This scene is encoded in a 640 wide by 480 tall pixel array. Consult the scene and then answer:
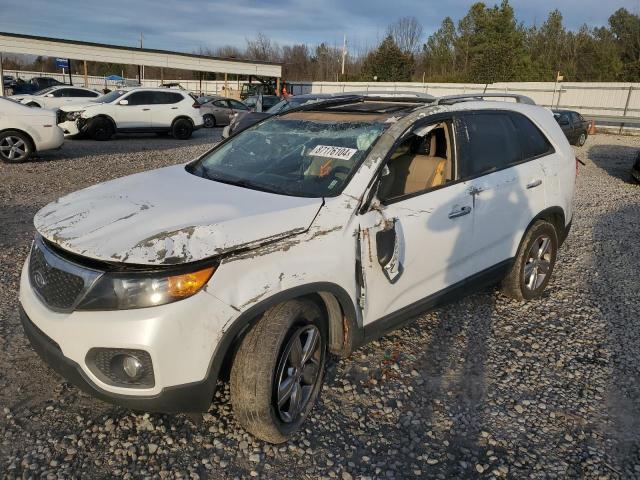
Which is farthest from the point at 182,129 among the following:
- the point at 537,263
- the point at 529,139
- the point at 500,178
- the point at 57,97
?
the point at 500,178

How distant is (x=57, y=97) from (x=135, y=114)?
4.72 meters

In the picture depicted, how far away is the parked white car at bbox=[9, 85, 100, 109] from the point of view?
17.4 metres

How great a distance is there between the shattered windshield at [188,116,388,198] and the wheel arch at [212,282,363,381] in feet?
1.88

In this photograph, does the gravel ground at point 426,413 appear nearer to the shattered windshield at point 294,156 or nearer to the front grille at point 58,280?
the front grille at point 58,280

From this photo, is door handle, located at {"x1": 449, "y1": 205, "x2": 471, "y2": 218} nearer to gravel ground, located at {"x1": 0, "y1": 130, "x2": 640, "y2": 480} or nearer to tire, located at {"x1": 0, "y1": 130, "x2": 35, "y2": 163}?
gravel ground, located at {"x1": 0, "y1": 130, "x2": 640, "y2": 480}

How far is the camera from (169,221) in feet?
8.25

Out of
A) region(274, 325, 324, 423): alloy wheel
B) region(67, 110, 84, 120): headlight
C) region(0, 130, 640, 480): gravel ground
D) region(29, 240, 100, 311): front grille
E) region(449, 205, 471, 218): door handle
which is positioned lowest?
region(0, 130, 640, 480): gravel ground

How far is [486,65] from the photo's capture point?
44344 mm

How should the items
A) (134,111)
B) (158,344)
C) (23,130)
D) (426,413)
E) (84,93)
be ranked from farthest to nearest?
(84,93) → (134,111) → (23,130) → (426,413) → (158,344)

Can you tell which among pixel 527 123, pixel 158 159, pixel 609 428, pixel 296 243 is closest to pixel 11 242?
pixel 296 243

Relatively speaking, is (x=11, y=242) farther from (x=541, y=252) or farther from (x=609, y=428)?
(x=609, y=428)

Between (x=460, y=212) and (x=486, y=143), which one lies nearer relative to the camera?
(x=460, y=212)

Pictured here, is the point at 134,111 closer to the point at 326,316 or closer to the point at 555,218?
the point at 555,218

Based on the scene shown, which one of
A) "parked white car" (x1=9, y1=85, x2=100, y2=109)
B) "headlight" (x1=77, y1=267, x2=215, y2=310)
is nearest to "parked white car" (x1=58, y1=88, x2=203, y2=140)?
"parked white car" (x1=9, y1=85, x2=100, y2=109)
